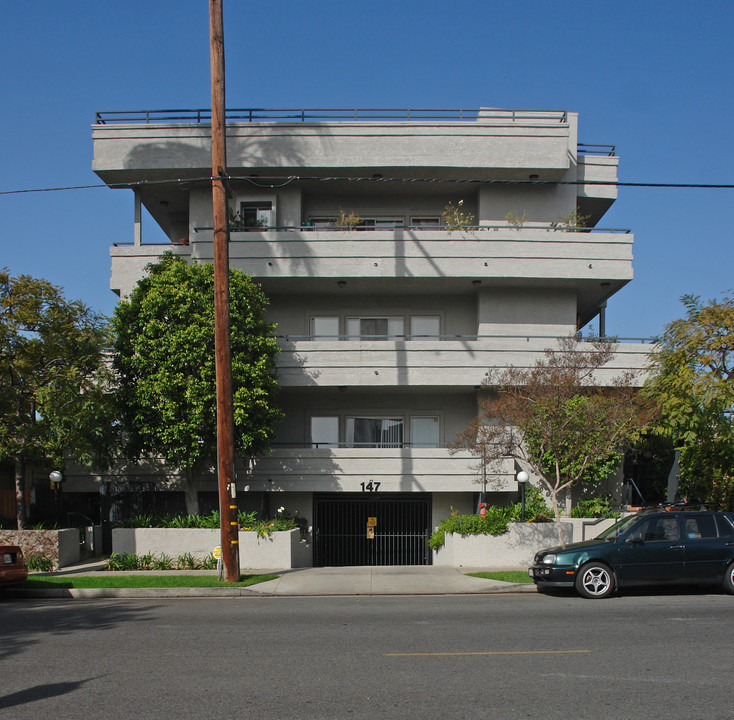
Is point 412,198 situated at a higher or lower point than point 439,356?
higher

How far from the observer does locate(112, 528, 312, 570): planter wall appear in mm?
20281

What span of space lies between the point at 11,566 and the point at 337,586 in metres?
6.76

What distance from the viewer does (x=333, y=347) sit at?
2370 centimetres

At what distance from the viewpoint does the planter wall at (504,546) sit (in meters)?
20.4

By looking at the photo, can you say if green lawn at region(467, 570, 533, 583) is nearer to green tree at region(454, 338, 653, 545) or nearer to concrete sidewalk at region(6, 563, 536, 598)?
concrete sidewalk at region(6, 563, 536, 598)

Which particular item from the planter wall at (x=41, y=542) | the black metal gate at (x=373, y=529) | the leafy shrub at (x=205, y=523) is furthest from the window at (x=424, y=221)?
the planter wall at (x=41, y=542)

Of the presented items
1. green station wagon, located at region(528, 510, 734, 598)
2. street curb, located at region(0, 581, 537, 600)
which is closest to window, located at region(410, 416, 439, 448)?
street curb, located at region(0, 581, 537, 600)

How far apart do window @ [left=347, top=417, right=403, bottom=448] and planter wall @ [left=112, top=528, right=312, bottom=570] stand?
540 centimetres

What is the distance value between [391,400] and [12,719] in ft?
62.7

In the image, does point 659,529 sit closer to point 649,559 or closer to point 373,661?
point 649,559

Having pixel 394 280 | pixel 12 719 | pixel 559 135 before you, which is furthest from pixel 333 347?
pixel 12 719

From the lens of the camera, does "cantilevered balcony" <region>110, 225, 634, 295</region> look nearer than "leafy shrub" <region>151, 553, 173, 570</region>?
No

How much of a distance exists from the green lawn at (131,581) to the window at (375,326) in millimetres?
10069

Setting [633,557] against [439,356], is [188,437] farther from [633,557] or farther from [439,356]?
[633,557]
